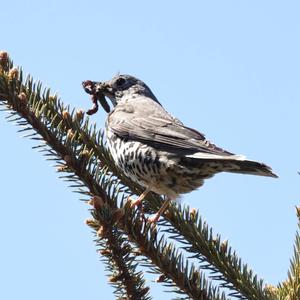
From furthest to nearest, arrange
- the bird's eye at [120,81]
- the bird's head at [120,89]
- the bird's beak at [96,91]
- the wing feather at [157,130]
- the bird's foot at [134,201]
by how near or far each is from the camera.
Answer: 1. the bird's eye at [120,81]
2. the bird's head at [120,89]
3. the bird's beak at [96,91]
4. the wing feather at [157,130]
5. the bird's foot at [134,201]

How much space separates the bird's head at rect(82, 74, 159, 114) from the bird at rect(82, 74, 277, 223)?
3cm

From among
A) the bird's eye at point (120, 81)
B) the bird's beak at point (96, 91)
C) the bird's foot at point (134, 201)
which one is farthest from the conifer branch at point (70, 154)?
the bird's eye at point (120, 81)

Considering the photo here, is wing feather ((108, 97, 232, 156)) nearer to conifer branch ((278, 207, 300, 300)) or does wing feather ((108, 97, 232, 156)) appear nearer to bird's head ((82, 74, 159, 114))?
bird's head ((82, 74, 159, 114))

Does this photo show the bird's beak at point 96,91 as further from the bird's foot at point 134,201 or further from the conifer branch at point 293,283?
the conifer branch at point 293,283

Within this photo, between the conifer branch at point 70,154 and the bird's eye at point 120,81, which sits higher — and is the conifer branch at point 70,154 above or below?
below

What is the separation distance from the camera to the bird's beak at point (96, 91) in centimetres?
593

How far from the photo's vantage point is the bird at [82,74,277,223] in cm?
470

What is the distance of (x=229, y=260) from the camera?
320cm

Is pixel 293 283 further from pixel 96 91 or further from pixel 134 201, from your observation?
pixel 96 91

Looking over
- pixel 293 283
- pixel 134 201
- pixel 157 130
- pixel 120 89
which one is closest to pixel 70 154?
pixel 134 201

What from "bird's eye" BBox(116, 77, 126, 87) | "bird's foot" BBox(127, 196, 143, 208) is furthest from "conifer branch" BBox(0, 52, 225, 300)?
"bird's eye" BBox(116, 77, 126, 87)

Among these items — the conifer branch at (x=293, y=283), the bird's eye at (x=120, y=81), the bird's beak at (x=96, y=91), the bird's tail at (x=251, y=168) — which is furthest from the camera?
the bird's eye at (x=120, y=81)

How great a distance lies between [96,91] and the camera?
20.4ft

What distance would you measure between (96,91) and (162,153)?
49.7 inches
